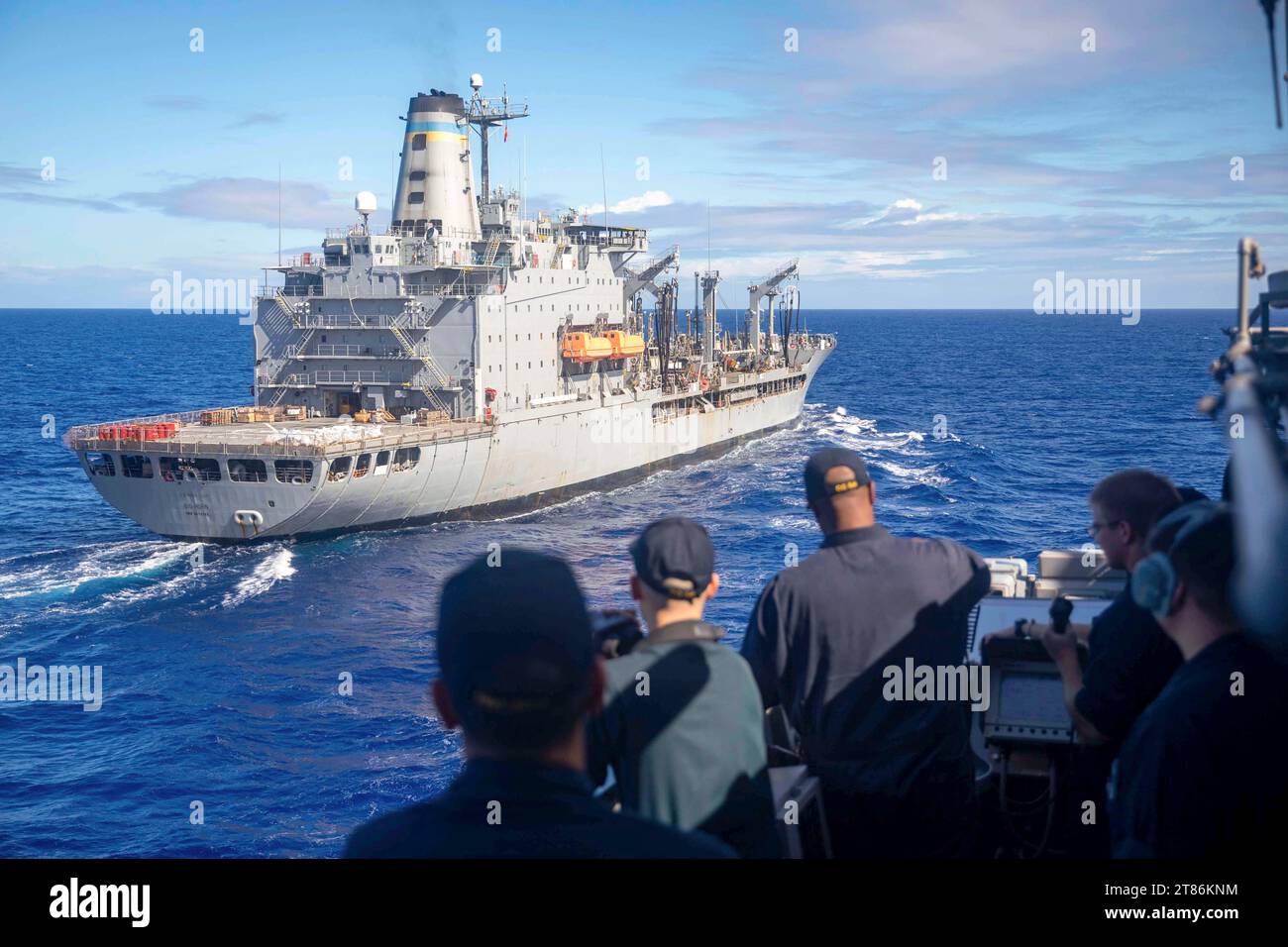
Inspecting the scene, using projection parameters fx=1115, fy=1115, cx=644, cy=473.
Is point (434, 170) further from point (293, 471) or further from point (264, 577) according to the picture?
point (264, 577)

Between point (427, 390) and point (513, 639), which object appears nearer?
point (513, 639)

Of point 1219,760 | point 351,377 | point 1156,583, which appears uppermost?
point 351,377

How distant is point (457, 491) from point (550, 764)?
34.4 metres

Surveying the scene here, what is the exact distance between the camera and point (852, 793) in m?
5.17

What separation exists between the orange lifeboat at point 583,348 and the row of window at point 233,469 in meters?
11.9

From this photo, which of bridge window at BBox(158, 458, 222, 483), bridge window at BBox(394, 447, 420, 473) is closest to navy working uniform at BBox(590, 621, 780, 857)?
bridge window at BBox(158, 458, 222, 483)

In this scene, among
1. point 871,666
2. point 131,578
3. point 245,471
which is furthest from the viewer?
point 245,471

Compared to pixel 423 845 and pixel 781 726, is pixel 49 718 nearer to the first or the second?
pixel 781 726

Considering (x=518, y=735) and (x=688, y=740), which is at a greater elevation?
(x=518, y=735)

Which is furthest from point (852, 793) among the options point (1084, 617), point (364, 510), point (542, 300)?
point (542, 300)

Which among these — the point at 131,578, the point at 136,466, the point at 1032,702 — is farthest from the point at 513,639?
the point at 136,466

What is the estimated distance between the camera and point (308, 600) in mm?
27875

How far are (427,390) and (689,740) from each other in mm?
35911

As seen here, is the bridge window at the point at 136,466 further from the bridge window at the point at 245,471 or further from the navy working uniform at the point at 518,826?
the navy working uniform at the point at 518,826
